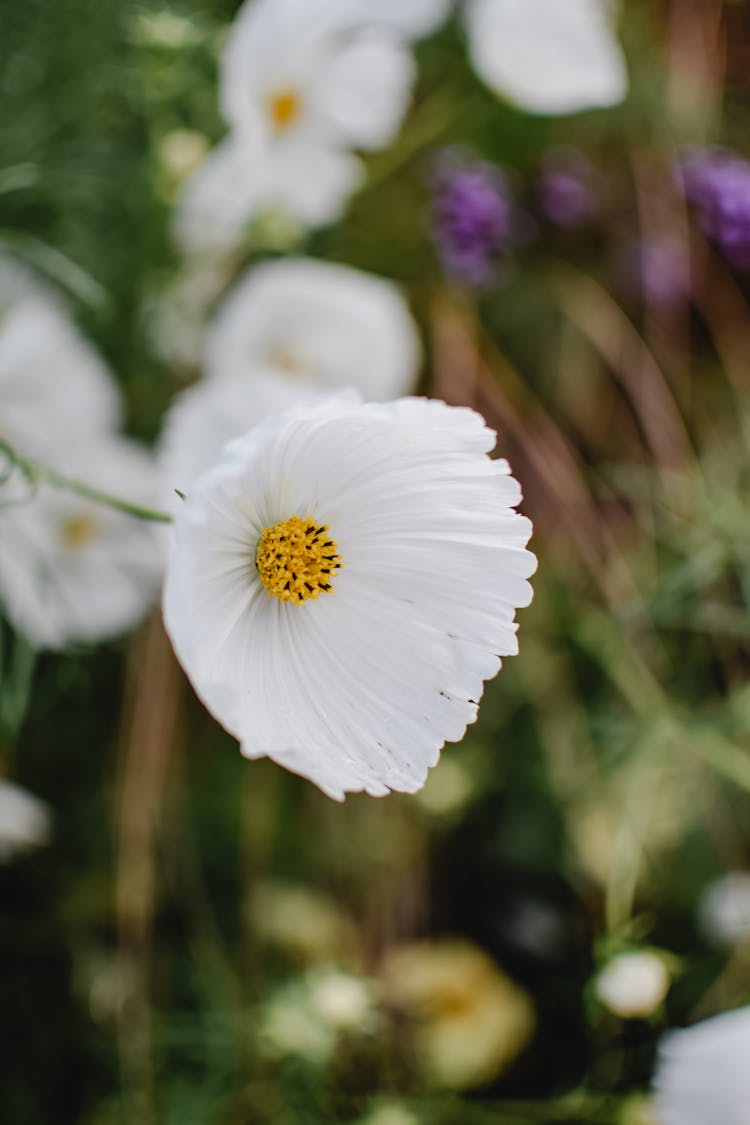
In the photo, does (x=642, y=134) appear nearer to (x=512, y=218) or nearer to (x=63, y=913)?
(x=512, y=218)

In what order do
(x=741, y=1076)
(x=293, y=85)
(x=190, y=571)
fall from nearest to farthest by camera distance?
(x=190, y=571) < (x=741, y=1076) < (x=293, y=85)

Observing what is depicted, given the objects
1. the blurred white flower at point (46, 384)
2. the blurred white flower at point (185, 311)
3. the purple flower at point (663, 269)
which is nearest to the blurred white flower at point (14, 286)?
the blurred white flower at point (46, 384)

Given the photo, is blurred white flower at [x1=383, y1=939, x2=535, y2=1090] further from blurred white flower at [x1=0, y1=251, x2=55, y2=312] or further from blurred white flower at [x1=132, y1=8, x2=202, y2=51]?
blurred white flower at [x1=132, y1=8, x2=202, y2=51]

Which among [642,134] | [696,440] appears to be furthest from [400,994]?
[642,134]

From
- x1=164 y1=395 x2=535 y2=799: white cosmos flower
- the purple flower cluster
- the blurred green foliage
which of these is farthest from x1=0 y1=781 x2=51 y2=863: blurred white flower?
the purple flower cluster

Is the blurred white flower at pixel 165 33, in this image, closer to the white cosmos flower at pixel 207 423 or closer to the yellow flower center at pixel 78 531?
the white cosmos flower at pixel 207 423

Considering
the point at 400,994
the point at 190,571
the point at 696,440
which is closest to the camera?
the point at 190,571
